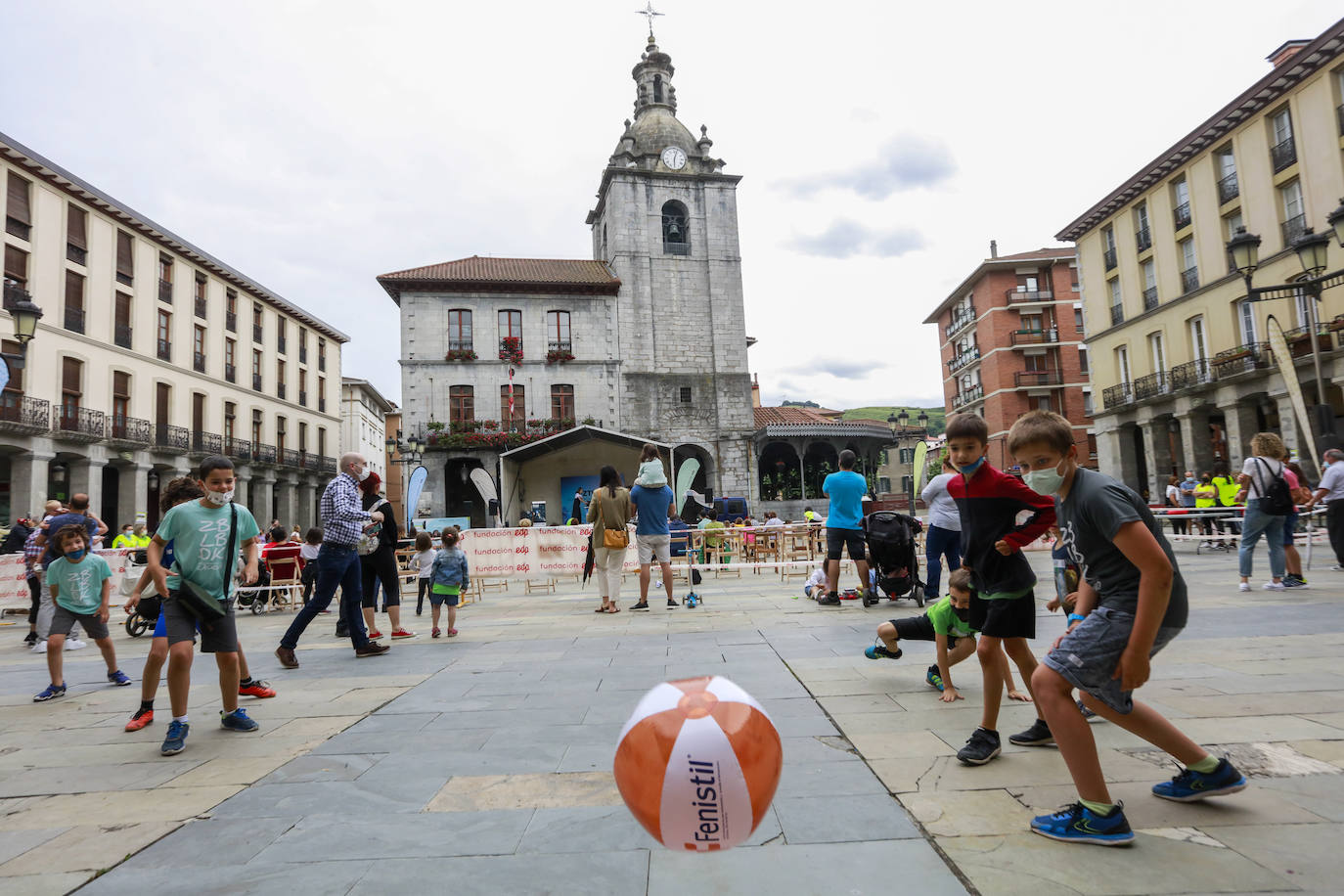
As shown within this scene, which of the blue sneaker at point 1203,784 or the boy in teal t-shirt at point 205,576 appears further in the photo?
the boy in teal t-shirt at point 205,576

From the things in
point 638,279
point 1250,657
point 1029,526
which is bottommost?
point 1250,657

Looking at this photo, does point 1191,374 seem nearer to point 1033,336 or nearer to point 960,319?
point 1033,336

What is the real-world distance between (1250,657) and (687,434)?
2858 cm

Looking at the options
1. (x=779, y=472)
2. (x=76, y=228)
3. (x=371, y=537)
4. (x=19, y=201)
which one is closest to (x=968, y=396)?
(x=779, y=472)

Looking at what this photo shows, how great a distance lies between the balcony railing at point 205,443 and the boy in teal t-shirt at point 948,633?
1429 inches

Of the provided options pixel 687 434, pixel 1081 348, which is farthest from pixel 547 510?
pixel 1081 348

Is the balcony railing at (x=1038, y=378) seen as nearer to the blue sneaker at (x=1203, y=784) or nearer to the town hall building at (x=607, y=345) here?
the town hall building at (x=607, y=345)

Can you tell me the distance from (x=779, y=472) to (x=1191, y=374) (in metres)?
16.6

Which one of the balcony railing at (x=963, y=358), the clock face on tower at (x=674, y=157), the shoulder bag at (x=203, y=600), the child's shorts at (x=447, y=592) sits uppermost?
the clock face on tower at (x=674, y=157)

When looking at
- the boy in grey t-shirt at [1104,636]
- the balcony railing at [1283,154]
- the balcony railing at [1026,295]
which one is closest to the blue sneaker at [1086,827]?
the boy in grey t-shirt at [1104,636]

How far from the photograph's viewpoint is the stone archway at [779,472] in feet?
112

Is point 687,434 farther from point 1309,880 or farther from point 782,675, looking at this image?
point 1309,880

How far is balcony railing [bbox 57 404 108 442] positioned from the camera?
2677 centimetres

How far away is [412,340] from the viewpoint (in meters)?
32.0
